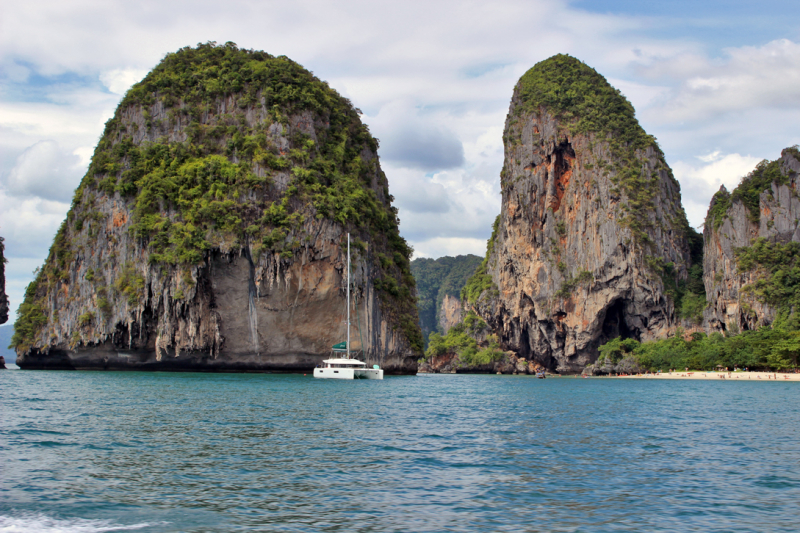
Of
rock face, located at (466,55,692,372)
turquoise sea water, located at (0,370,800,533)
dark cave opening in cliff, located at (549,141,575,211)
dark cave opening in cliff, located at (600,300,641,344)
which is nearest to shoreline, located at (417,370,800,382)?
rock face, located at (466,55,692,372)

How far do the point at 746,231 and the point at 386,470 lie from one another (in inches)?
3271

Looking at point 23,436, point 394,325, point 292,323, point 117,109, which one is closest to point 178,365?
point 292,323

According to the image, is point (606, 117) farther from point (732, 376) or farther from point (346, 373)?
point (346, 373)

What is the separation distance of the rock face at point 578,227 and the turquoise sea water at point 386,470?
70.5 metres

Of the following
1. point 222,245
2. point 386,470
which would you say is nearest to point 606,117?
point 222,245

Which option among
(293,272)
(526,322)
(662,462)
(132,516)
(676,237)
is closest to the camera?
(132,516)

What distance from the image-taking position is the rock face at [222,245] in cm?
5788

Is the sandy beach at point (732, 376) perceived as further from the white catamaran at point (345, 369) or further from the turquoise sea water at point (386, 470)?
the turquoise sea water at point (386, 470)

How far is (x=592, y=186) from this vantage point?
332 ft

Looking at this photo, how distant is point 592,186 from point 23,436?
9393 cm

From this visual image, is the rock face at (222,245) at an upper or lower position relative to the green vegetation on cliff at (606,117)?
lower

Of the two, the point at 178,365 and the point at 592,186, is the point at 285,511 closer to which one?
the point at 178,365

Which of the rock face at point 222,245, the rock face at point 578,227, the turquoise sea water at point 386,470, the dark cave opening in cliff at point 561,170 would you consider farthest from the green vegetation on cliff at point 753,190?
the turquoise sea water at point 386,470

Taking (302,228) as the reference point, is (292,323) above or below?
below
